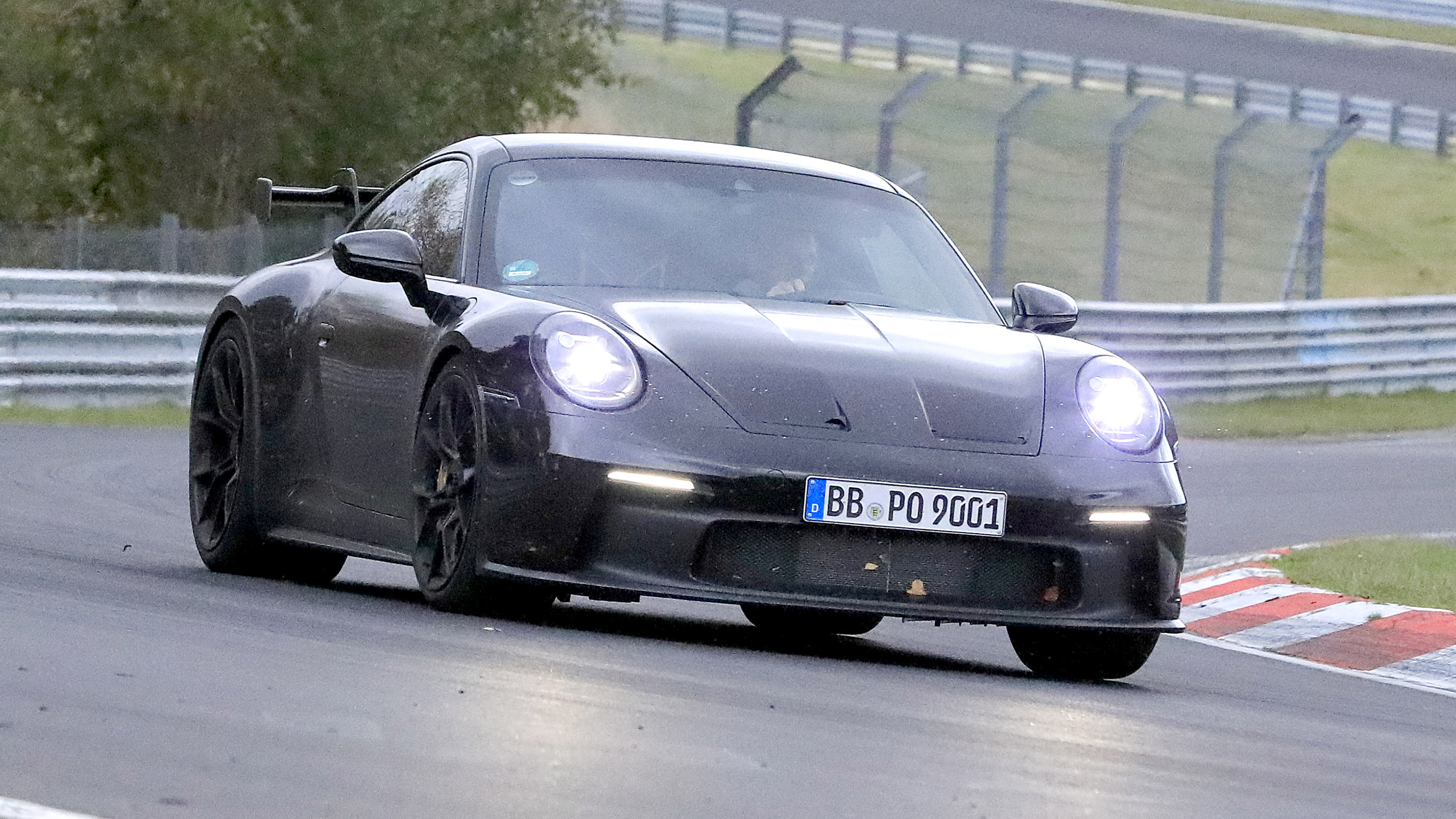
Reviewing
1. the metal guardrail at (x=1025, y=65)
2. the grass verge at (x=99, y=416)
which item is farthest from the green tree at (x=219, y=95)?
the metal guardrail at (x=1025, y=65)

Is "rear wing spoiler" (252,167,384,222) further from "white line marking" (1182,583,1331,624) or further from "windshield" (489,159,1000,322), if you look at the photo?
"white line marking" (1182,583,1331,624)

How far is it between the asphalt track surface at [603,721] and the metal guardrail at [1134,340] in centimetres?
1042

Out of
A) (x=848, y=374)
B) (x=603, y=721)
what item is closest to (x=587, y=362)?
(x=848, y=374)

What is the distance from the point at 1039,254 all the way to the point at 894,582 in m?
20.4

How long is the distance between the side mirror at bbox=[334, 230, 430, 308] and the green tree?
16109 millimetres

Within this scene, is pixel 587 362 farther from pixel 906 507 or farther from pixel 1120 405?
pixel 1120 405

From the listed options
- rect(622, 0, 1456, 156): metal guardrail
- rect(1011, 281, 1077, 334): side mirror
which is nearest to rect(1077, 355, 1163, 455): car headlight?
rect(1011, 281, 1077, 334): side mirror

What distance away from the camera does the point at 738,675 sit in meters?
6.42

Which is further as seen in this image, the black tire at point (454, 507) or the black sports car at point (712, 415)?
the black tire at point (454, 507)

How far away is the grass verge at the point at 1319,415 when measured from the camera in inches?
825

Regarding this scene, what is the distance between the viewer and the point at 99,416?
18266mm

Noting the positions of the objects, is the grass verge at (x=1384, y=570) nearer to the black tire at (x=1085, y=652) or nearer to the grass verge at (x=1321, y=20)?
the black tire at (x=1085, y=652)

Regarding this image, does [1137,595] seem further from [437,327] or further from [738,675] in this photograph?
[437,327]

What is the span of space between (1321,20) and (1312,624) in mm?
40903
